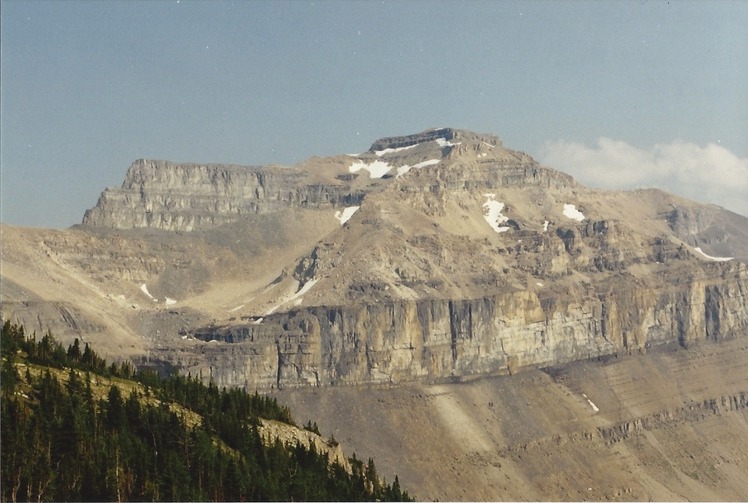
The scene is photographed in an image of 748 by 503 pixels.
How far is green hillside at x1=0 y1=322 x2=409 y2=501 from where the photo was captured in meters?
98.8

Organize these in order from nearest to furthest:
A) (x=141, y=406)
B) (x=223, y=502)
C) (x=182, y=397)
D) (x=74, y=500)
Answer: (x=74, y=500)
(x=223, y=502)
(x=141, y=406)
(x=182, y=397)

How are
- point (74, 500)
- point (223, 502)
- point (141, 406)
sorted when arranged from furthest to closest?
point (141, 406) → point (223, 502) → point (74, 500)

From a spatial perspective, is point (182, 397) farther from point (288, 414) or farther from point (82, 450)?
point (82, 450)

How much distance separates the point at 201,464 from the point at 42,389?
14.4 meters

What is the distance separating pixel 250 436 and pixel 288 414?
26138mm

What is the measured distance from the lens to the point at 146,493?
10038cm

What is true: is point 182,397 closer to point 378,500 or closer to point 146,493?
point 378,500

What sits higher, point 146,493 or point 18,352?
point 18,352

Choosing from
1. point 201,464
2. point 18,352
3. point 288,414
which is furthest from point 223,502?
point 288,414

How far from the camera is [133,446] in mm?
106375

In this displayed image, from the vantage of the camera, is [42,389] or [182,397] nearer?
[42,389]

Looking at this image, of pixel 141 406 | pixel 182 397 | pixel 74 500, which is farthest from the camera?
pixel 182 397

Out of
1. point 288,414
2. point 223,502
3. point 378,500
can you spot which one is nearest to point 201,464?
point 223,502

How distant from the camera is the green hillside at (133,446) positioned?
98750 mm
